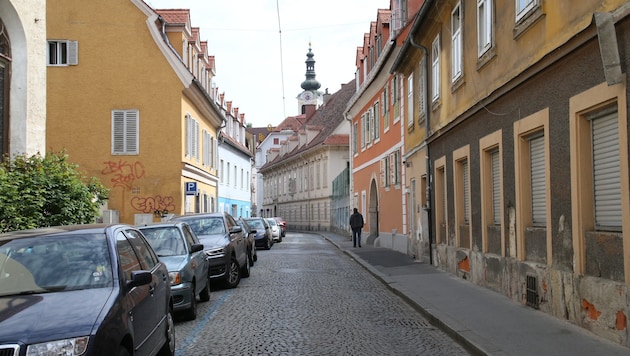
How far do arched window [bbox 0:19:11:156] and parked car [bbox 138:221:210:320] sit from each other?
12.4ft

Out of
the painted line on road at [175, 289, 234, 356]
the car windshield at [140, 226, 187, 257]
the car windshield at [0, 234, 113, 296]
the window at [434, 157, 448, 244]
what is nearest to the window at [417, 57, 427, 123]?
the window at [434, 157, 448, 244]

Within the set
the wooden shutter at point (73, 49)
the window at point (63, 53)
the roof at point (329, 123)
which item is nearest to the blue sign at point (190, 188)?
the window at point (63, 53)

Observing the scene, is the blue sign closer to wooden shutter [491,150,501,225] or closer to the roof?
wooden shutter [491,150,501,225]

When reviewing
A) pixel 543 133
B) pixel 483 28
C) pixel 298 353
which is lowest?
pixel 298 353

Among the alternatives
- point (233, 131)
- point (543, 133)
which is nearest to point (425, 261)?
point (543, 133)

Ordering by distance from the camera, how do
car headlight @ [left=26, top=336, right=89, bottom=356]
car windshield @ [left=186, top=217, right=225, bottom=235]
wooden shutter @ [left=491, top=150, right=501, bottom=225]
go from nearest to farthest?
car headlight @ [left=26, top=336, right=89, bottom=356] → wooden shutter @ [left=491, top=150, right=501, bottom=225] → car windshield @ [left=186, top=217, right=225, bottom=235]

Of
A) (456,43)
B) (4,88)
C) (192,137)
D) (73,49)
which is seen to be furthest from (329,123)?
(4,88)

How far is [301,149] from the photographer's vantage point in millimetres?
66875

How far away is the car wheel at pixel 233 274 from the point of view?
47.3 feet

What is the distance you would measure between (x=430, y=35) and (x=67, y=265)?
14.6 metres

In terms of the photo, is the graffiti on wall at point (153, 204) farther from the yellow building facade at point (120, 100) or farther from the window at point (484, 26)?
the window at point (484, 26)

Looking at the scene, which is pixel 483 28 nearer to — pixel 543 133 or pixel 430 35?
pixel 543 133

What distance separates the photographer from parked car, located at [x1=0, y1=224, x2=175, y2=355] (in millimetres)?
4461

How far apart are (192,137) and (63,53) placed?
254 inches
